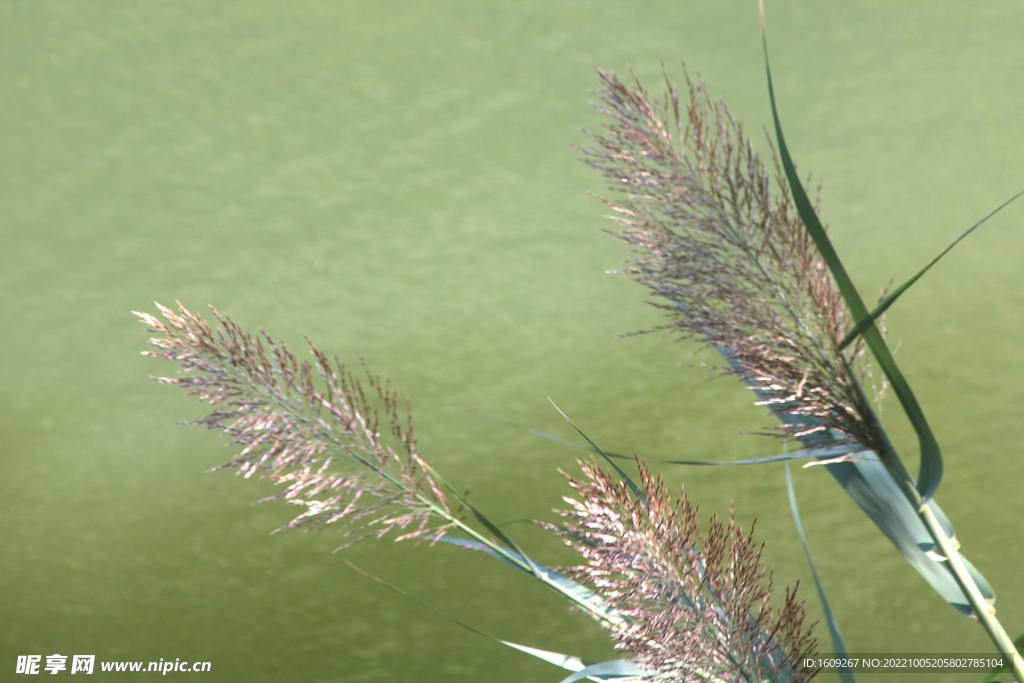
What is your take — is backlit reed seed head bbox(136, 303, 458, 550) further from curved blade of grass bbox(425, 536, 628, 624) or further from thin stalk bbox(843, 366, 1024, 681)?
thin stalk bbox(843, 366, 1024, 681)

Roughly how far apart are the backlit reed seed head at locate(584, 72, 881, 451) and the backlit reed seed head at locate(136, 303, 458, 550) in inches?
5.5

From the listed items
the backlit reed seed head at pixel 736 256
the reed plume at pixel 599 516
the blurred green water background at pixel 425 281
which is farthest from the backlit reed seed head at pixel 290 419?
the blurred green water background at pixel 425 281

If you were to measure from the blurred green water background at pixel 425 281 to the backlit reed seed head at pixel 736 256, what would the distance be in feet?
2.30

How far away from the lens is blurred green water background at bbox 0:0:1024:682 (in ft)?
3.26

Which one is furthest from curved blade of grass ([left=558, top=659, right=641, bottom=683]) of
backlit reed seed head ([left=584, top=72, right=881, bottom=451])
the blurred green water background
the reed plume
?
the blurred green water background

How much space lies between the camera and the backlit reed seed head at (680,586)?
0.95 feet

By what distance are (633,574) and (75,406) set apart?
39.9 inches

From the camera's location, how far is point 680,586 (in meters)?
0.30

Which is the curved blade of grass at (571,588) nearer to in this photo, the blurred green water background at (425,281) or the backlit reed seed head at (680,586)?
the backlit reed seed head at (680,586)

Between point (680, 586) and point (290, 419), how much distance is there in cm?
18

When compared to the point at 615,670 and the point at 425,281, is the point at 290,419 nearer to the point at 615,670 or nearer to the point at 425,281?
the point at 615,670

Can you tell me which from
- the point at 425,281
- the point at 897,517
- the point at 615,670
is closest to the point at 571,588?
the point at 615,670

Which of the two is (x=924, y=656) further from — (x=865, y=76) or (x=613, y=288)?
(x=865, y=76)

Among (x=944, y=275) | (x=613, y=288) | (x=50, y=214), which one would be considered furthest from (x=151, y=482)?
(x=944, y=275)
